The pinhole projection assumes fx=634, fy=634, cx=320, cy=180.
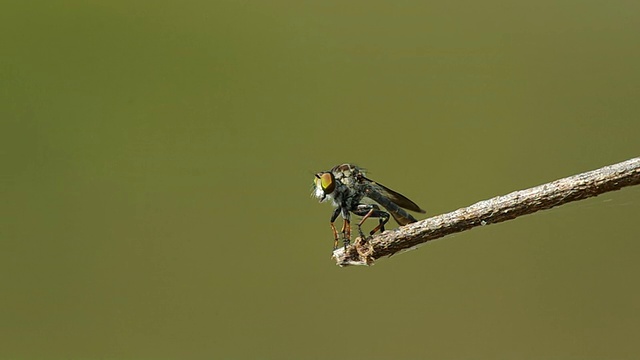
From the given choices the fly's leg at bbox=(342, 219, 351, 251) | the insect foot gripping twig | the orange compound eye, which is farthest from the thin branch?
the orange compound eye

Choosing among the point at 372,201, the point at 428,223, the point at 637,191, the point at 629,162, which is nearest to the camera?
the point at 629,162

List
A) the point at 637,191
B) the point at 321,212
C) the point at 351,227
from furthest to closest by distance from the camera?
the point at 321,212
the point at 351,227
the point at 637,191

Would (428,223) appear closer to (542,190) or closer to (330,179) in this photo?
(542,190)

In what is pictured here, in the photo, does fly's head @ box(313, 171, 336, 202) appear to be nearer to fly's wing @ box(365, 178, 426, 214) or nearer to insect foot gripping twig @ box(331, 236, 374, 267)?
fly's wing @ box(365, 178, 426, 214)

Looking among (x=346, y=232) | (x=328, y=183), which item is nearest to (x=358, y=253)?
(x=346, y=232)

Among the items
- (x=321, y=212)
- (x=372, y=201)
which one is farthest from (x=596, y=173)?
(x=321, y=212)

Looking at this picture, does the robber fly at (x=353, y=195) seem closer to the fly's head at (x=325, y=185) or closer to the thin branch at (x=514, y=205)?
the fly's head at (x=325, y=185)
